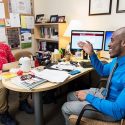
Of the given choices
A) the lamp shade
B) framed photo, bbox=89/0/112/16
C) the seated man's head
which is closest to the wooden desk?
the seated man's head

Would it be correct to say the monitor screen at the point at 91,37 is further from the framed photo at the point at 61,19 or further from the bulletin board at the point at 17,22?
the bulletin board at the point at 17,22

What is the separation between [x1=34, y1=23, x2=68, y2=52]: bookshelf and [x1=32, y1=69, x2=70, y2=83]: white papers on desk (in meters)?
1.27

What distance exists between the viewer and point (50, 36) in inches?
127

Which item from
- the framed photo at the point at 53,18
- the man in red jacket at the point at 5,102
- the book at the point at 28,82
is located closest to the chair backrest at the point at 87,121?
the book at the point at 28,82

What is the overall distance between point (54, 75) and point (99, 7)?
1.50 m

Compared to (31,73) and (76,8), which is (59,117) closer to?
(31,73)

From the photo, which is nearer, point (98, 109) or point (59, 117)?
point (98, 109)

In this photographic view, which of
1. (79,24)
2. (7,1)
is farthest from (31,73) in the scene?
(7,1)

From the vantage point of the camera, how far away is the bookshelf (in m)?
2.90

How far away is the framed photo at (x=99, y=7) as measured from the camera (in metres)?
2.42

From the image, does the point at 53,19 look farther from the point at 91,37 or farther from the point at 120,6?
the point at 120,6

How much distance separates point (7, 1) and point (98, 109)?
2685mm

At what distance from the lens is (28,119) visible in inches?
81.9

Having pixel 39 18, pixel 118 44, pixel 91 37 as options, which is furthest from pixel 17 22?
pixel 118 44
